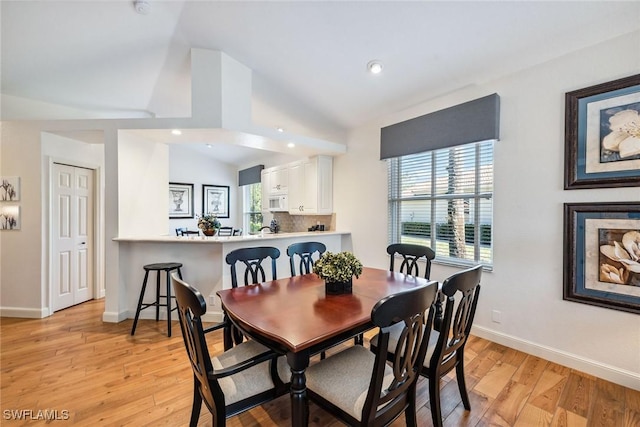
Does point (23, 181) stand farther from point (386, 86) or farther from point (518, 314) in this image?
point (518, 314)

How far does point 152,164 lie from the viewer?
4.09m

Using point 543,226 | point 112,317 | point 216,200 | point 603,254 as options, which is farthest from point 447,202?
point 216,200

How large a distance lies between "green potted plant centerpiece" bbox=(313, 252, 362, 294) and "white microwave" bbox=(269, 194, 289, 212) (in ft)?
11.7

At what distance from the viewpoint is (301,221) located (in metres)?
5.59

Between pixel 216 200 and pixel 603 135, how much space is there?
7115 millimetres

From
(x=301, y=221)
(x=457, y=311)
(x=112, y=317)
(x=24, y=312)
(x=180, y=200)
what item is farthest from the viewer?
(x=180, y=200)

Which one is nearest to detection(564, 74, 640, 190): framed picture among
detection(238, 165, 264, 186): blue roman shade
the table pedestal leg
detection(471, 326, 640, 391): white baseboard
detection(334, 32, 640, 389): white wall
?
detection(334, 32, 640, 389): white wall

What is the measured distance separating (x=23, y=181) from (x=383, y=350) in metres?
4.71

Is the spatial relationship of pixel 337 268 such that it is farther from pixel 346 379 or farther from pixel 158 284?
pixel 158 284

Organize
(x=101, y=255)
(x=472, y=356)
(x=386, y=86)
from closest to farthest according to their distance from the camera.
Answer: (x=472, y=356) → (x=386, y=86) → (x=101, y=255)

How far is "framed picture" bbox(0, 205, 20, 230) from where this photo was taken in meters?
3.49

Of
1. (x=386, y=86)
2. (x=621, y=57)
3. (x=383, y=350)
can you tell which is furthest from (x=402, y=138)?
(x=383, y=350)

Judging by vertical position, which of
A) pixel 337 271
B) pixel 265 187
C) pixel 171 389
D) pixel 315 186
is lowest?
pixel 171 389

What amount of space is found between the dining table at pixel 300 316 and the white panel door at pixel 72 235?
132 inches
